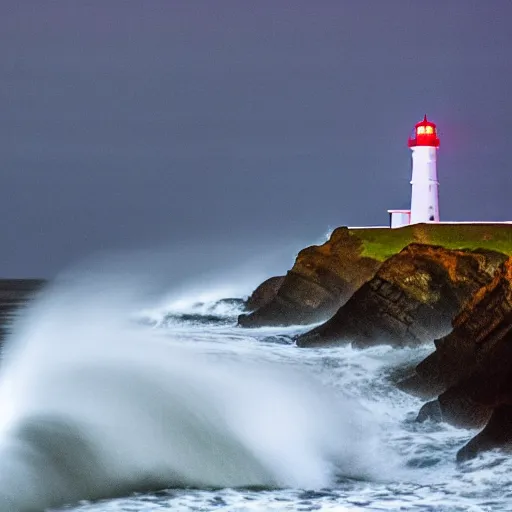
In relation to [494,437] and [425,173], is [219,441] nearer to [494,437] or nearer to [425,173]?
[494,437]

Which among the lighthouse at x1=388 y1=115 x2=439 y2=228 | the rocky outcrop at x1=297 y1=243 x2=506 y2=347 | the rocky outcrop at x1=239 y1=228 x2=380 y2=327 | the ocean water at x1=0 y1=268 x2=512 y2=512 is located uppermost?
the lighthouse at x1=388 y1=115 x2=439 y2=228

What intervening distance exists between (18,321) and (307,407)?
3138cm

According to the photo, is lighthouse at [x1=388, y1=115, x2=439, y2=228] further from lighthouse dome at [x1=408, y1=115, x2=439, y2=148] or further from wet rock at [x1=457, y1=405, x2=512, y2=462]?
wet rock at [x1=457, y1=405, x2=512, y2=462]

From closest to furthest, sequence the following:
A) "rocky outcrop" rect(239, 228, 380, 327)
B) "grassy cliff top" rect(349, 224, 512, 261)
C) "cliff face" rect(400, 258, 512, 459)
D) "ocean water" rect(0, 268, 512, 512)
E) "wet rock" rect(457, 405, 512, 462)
A: "ocean water" rect(0, 268, 512, 512), "wet rock" rect(457, 405, 512, 462), "cliff face" rect(400, 258, 512, 459), "rocky outcrop" rect(239, 228, 380, 327), "grassy cliff top" rect(349, 224, 512, 261)

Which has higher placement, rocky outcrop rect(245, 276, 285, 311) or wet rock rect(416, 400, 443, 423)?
rocky outcrop rect(245, 276, 285, 311)

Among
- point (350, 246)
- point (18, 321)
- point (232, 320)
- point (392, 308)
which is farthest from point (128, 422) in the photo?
point (18, 321)

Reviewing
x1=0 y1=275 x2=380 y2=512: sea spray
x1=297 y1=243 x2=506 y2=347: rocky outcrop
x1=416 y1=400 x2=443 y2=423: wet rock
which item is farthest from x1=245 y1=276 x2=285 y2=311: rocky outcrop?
x1=416 y1=400 x2=443 y2=423: wet rock

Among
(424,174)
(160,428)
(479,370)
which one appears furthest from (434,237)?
(160,428)

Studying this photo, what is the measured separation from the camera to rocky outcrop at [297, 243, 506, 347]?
62.7 feet

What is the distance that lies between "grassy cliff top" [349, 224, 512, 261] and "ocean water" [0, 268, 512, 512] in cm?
1132

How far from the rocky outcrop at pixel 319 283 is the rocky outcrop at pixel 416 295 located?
6055 mm

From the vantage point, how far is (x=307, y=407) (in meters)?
14.1

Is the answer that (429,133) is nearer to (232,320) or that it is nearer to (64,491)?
(232,320)

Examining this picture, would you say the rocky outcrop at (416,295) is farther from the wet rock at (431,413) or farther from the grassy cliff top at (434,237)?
the grassy cliff top at (434,237)
